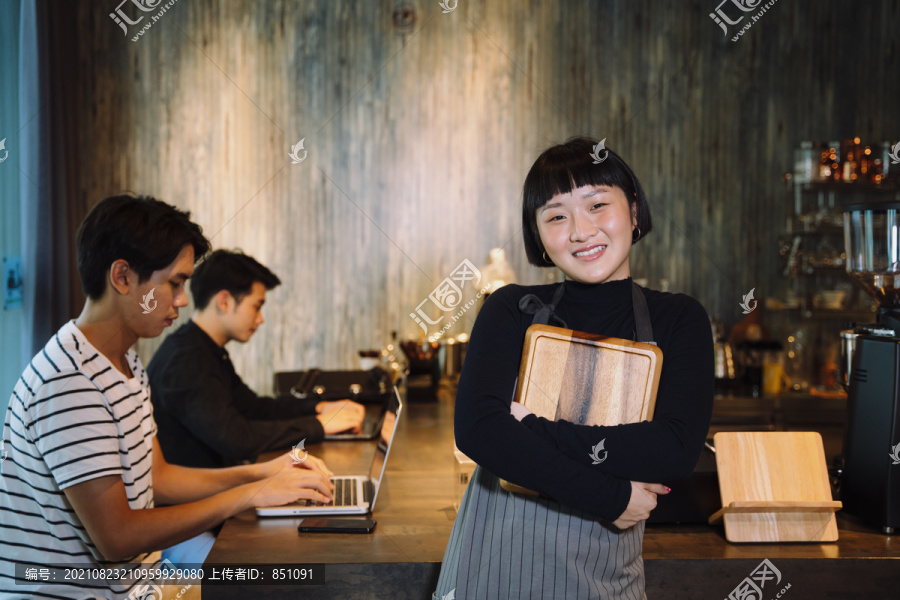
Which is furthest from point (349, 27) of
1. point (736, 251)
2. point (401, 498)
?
point (401, 498)

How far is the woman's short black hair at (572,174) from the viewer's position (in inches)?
49.6

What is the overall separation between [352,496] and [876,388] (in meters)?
1.16

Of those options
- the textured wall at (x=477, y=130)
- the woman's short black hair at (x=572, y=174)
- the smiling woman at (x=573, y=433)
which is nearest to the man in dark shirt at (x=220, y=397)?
the smiling woman at (x=573, y=433)

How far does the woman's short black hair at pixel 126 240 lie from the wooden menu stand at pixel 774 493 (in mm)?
1273

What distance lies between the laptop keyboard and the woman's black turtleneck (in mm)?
600

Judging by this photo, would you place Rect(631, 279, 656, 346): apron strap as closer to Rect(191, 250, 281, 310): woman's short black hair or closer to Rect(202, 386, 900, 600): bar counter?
Rect(202, 386, 900, 600): bar counter

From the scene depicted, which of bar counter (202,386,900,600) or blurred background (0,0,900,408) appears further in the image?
blurred background (0,0,900,408)

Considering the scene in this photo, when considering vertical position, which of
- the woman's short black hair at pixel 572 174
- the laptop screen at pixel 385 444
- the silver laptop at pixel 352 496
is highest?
the woman's short black hair at pixel 572 174

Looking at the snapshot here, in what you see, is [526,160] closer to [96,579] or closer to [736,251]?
[736,251]

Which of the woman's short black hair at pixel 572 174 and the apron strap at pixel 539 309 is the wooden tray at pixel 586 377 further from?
the woman's short black hair at pixel 572 174

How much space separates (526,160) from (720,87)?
1.21 metres

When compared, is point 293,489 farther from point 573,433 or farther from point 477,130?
point 477,130

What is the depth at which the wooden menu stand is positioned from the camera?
4.65 ft

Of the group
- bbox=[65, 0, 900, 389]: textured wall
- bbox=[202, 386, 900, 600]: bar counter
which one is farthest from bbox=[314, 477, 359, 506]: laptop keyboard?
bbox=[65, 0, 900, 389]: textured wall
